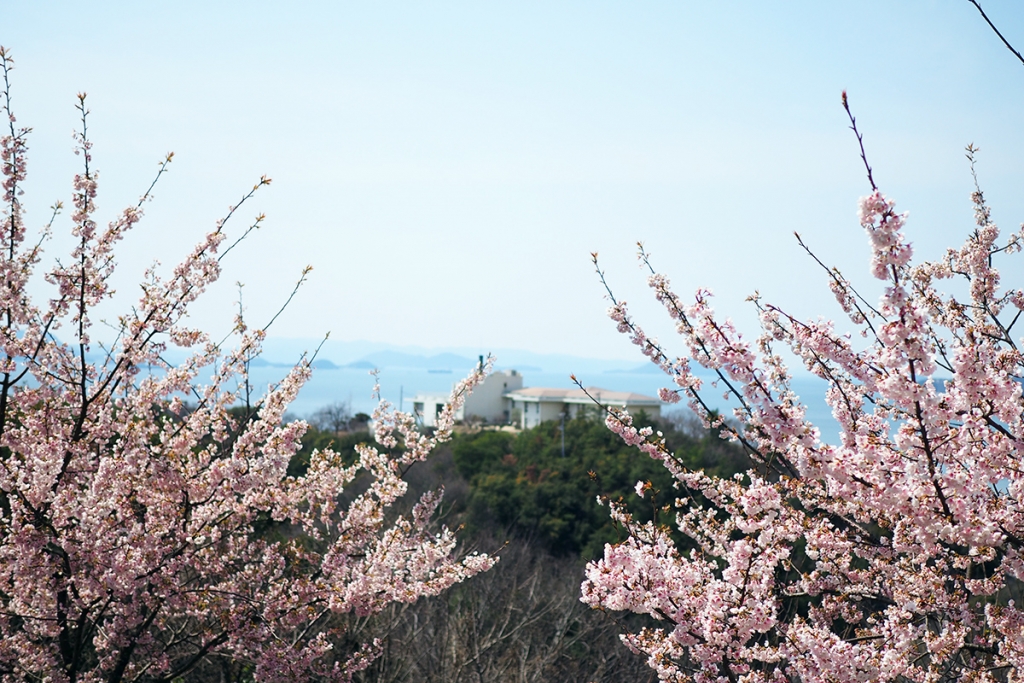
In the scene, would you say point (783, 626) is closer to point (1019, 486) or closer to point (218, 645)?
point (1019, 486)

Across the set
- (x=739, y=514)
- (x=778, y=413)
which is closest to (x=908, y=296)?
(x=778, y=413)

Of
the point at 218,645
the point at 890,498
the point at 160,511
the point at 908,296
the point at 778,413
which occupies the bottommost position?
the point at 218,645

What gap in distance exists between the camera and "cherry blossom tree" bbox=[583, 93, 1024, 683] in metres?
2.77

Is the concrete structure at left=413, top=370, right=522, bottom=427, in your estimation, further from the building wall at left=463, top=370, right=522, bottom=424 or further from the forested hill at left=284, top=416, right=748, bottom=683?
the forested hill at left=284, top=416, right=748, bottom=683

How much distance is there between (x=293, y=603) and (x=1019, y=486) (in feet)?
12.7

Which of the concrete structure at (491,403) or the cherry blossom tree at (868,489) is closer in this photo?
the cherry blossom tree at (868,489)

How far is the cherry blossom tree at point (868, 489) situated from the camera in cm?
277

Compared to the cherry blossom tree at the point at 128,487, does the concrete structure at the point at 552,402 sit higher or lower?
lower

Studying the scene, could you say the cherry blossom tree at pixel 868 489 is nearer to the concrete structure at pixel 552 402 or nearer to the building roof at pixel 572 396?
the concrete structure at pixel 552 402

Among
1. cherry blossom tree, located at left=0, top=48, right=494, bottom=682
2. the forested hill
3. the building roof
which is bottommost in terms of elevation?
the forested hill

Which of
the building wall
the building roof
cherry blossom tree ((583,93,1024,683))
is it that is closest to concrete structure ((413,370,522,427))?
the building wall

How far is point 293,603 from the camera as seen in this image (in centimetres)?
515

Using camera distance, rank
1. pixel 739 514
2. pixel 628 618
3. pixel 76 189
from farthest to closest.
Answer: pixel 628 618
pixel 76 189
pixel 739 514

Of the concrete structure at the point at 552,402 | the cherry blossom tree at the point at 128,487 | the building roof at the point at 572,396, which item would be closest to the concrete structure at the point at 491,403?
the building roof at the point at 572,396
